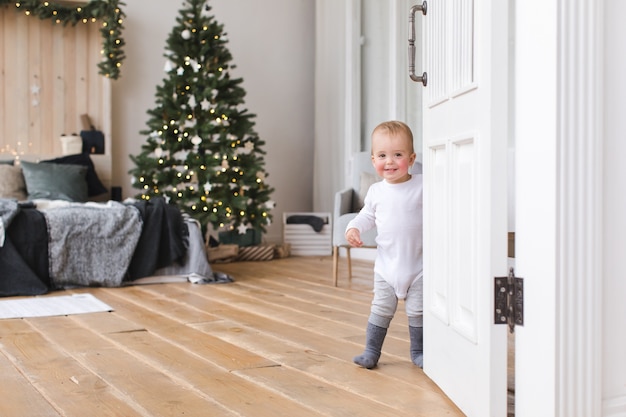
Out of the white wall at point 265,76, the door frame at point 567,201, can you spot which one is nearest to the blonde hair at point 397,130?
the door frame at point 567,201

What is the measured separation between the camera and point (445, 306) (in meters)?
1.85

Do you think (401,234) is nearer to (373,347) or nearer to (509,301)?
(373,347)

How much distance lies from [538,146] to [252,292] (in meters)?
2.69

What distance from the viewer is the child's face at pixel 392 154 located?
219 centimetres

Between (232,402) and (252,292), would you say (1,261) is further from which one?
(232,402)

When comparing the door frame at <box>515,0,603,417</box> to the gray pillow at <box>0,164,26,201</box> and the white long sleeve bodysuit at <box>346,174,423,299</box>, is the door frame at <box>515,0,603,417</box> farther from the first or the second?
the gray pillow at <box>0,164,26,201</box>

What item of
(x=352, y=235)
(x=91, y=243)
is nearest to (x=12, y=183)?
(x=91, y=243)

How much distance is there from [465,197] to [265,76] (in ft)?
16.9

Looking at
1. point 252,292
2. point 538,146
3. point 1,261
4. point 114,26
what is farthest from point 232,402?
point 114,26

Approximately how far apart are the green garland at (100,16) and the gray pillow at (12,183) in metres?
1.09

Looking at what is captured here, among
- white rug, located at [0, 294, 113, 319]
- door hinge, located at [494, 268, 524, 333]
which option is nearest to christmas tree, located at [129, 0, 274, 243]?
white rug, located at [0, 294, 113, 319]

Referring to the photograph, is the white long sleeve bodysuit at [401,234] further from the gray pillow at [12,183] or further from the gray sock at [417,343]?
the gray pillow at [12,183]

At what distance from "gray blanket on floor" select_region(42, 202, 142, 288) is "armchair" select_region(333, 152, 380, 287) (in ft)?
3.73

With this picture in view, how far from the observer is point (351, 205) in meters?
4.46
